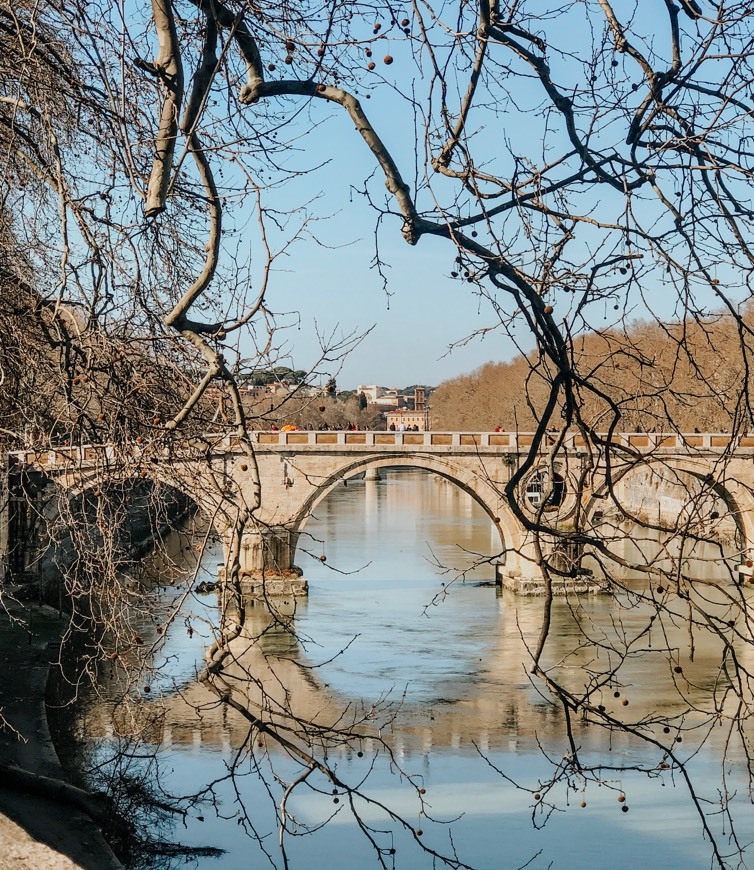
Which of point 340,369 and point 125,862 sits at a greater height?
point 340,369

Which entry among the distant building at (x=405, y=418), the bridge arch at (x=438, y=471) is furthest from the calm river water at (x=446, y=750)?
the distant building at (x=405, y=418)

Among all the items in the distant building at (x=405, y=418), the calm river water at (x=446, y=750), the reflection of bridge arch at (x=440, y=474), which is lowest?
the calm river water at (x=446, y=750)

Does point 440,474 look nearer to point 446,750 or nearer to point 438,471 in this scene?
point 438,471

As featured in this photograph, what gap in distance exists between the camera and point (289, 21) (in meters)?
3.17

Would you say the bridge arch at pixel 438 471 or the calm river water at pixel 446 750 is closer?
the calm river water at pixel 446 750

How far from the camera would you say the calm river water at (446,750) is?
407 inches

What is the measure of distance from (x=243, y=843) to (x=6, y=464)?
23.2 ft

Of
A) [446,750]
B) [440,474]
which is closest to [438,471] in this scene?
[440,474]

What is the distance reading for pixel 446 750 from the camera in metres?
13.7

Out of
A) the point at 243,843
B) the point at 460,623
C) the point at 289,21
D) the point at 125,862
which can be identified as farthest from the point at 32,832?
the point at 460,623

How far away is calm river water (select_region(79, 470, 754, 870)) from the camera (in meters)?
10.3

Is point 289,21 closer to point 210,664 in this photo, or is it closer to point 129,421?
point 129,421

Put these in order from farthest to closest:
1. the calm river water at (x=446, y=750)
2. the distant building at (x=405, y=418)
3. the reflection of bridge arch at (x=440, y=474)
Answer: the distant building at (x=405, y=418), the reflection of bridge arch at (x=440, y=474), the calm river water at (x=446, y=750)

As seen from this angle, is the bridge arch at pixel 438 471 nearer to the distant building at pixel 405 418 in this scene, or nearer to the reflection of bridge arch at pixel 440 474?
the reflection of bridge arch at pixel 440 474
